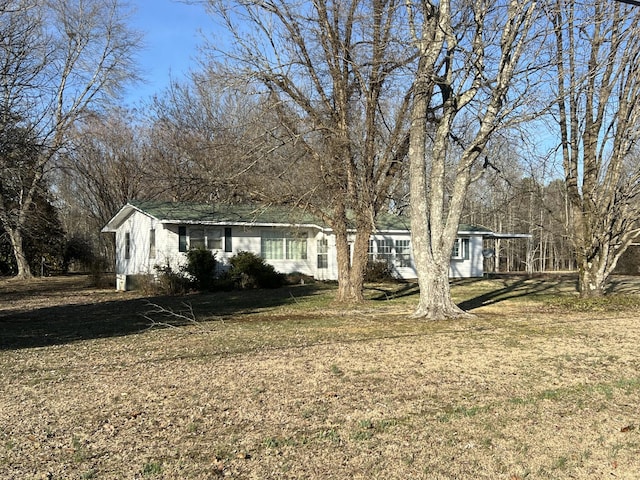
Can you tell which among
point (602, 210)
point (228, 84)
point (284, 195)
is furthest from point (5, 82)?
point (602, 210)

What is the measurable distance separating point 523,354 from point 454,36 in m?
6.59

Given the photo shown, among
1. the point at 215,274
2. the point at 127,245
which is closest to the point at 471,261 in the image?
the point at 215,274

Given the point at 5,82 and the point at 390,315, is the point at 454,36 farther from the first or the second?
the point at 5,82

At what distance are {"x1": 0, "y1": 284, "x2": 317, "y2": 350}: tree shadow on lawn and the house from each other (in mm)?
3500

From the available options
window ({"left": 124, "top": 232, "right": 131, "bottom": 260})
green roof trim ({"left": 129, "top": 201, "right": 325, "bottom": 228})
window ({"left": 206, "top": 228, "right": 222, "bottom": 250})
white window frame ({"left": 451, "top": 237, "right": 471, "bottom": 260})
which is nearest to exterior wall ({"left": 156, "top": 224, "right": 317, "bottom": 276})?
window ({"left": 206, "top": 228, "right": 222, "bottom": 250})

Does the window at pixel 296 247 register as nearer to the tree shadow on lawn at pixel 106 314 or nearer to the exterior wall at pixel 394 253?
the exterior wall at pixel 394 253

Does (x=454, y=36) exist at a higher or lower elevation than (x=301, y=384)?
higher

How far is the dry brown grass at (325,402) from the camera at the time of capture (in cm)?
441

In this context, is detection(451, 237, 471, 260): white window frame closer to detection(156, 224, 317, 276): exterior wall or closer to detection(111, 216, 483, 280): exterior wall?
detection(111, 216, 483, 280): exterior wall

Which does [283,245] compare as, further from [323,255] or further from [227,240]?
[227,240]

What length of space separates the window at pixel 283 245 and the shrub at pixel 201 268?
364 centimetres

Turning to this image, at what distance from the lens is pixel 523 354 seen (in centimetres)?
858

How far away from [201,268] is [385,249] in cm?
990

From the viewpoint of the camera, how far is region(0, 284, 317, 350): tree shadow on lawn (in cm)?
1158
